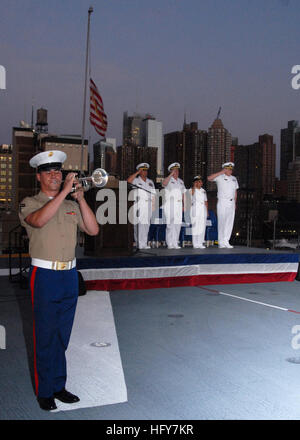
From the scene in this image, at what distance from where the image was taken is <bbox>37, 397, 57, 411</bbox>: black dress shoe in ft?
8.47

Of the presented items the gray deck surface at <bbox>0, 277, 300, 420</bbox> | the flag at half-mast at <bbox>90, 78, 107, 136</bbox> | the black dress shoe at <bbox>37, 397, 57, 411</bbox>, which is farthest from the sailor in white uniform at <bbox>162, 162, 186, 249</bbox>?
the black dress shoe at <bbox>37, 397, 57, 411</bbox>

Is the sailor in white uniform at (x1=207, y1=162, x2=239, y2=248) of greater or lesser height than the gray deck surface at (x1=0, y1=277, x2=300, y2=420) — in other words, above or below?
above

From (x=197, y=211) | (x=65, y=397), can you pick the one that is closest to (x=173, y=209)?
(x=197, y=211)

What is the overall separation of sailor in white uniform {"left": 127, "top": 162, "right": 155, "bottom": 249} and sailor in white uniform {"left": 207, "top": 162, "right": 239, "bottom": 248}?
1327 millimetres

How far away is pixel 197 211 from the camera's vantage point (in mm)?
8922

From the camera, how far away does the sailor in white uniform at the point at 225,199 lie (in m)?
8.83

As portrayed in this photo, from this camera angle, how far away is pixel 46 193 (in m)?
2.73

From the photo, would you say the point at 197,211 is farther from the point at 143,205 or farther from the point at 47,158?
the point at 47,158

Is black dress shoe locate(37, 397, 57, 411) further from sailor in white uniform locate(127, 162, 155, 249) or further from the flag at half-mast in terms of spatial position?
the flag at half-mast

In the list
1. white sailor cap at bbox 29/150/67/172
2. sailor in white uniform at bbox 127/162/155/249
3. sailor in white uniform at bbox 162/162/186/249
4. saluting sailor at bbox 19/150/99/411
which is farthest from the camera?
sailor in white uniform at bbox 162/162/186/249

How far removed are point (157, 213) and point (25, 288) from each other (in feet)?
11.2

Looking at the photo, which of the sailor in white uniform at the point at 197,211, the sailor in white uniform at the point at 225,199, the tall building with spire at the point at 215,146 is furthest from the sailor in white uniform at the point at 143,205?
the tall building with spire at the point at 215,146

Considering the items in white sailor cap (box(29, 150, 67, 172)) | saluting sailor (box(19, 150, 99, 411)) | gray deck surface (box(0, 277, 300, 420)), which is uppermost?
white sailor cap (box(29, 150, 67, 172))
